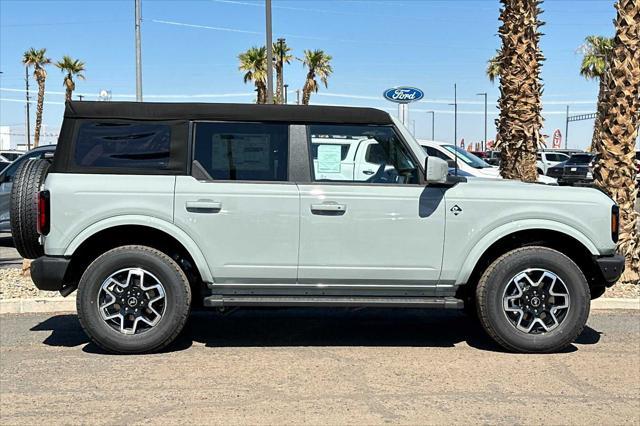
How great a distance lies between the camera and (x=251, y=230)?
5.49 m

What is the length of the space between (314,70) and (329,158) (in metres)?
37.2

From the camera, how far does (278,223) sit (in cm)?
549

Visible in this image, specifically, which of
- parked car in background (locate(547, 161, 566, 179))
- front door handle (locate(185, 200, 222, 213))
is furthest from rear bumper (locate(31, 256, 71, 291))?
parked car in background (locate(547, 161, 566, 179))

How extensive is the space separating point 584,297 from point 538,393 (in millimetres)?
1206

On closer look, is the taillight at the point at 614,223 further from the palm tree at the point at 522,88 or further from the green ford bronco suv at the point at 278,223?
the palm tree at the point at 522,88

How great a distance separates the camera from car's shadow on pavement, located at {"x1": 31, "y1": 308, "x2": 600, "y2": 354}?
6020 millimetres

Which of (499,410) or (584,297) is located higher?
(584,297)

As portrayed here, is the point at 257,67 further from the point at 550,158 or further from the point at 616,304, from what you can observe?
the point at 616,304

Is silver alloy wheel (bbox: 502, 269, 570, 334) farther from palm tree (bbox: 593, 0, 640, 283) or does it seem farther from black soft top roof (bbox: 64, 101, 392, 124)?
palm tree (bbox: 593, 0, 640, 283)

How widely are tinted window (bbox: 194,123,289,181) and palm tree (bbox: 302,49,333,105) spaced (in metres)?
36.6

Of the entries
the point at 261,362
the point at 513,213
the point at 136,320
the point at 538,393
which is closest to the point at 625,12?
the point at 513,213

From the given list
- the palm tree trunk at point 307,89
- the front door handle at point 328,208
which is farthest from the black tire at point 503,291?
the palm tree trunk at point 307,89

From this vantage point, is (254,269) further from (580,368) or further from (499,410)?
(580,368)

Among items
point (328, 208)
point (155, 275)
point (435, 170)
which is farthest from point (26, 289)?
point (435, 170)
